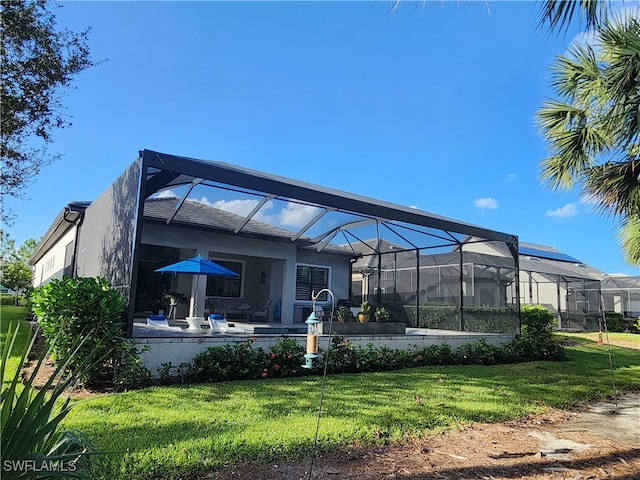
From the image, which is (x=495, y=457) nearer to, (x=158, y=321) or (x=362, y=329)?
(x=362, y=329)

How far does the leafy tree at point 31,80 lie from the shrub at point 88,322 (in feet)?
18.1

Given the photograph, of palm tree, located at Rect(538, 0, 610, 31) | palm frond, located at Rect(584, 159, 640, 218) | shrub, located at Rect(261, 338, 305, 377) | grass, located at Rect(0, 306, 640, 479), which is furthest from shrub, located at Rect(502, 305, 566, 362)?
palm tree, located at Rect(538, 0, 610, 31)

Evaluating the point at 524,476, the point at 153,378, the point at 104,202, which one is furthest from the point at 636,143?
the point at 104,202

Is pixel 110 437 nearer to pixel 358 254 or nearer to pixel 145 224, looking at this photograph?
pixel 145 224

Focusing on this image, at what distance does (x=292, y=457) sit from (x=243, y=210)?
26.8ft

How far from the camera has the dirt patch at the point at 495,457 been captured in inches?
Result: 144

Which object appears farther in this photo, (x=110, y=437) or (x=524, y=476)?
(x=110, y=437)

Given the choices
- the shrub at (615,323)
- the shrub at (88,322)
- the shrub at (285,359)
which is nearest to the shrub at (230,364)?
the shrub at (285,359)

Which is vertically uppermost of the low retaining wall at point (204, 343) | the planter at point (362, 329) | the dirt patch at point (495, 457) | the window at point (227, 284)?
the window at point (227, 284)

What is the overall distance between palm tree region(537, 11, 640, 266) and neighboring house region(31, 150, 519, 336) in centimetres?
350

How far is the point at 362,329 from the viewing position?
1004 cm

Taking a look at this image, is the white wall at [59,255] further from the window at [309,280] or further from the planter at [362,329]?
the planter at [362,329]

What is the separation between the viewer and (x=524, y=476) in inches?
147

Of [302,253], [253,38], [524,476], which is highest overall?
[253,38]
